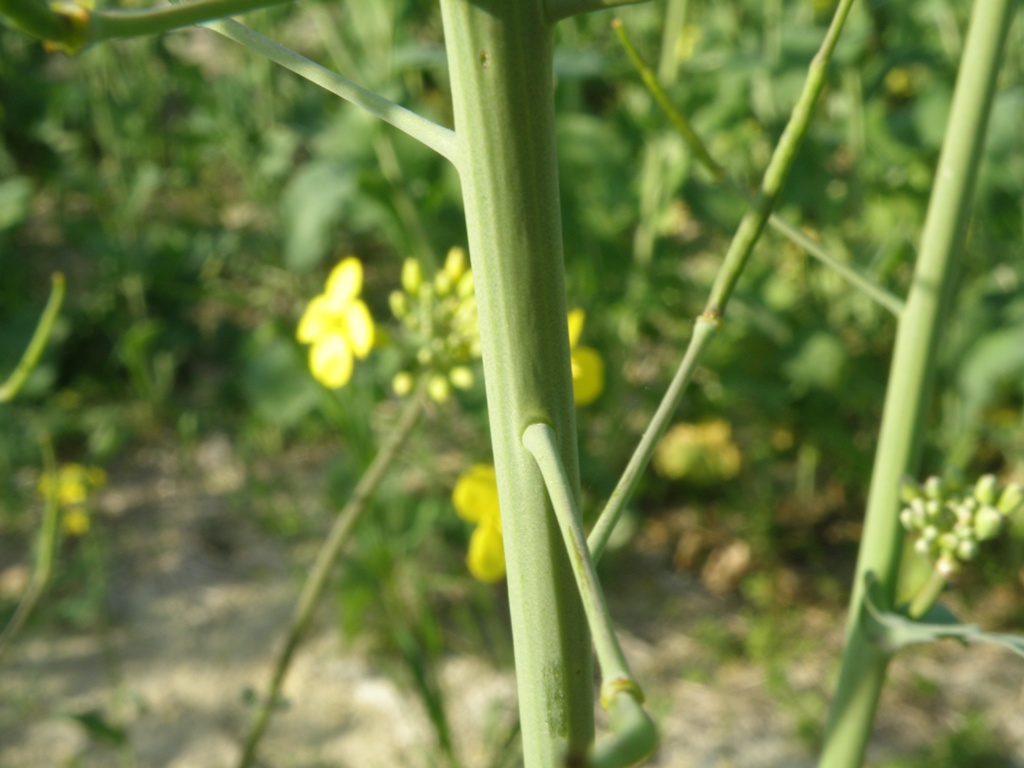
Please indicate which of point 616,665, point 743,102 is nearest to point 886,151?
point 743,102

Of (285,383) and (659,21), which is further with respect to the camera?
(659,21)

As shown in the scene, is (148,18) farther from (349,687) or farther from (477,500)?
(349,687)

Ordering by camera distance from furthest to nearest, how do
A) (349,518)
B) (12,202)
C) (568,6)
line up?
(12,202) < (349,518) < (568,6)

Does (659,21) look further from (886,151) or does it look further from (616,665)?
(616,665)

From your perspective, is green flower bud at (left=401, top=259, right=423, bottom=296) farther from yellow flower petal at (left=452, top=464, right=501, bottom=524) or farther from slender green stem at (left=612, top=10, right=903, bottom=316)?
slender green stem at (left=612, top=10, right=903, bottom=316)

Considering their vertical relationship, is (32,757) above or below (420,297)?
below

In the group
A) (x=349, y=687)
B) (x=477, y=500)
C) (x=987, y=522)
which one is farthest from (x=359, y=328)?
(x=349, y=687)
